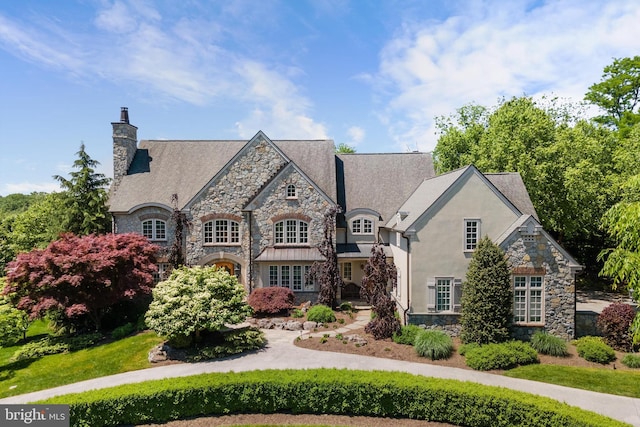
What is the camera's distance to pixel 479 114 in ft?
126

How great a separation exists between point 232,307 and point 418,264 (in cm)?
986

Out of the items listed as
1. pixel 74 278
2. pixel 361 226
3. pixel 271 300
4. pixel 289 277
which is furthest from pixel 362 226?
pixel 74 278

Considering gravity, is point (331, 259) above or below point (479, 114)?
below

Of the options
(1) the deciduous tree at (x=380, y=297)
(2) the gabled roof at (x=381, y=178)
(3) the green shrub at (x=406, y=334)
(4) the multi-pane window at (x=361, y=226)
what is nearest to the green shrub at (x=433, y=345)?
(3) the green shrub at (x=406, y=334)

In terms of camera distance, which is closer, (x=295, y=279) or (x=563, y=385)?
(x=563, y=385)

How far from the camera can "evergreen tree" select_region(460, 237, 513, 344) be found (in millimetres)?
16031

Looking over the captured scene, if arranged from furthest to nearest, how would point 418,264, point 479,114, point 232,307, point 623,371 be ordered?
point 479,114
point 418,264
point 232,307
point 623,371

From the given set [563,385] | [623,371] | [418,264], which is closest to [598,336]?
[623,371]

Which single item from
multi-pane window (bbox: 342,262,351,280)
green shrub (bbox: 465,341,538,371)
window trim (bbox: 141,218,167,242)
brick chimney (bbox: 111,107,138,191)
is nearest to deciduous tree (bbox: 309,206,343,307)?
multi-pane window (bbox: 342,262,351,280)

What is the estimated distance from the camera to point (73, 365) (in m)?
16.1

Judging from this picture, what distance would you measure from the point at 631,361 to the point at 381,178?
18.7 m

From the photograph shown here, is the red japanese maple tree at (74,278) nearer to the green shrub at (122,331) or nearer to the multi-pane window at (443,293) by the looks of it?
the green shrub at (122,331)

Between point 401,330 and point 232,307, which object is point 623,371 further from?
point 232,307

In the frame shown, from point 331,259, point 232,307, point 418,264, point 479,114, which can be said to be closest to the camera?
point 232,307
